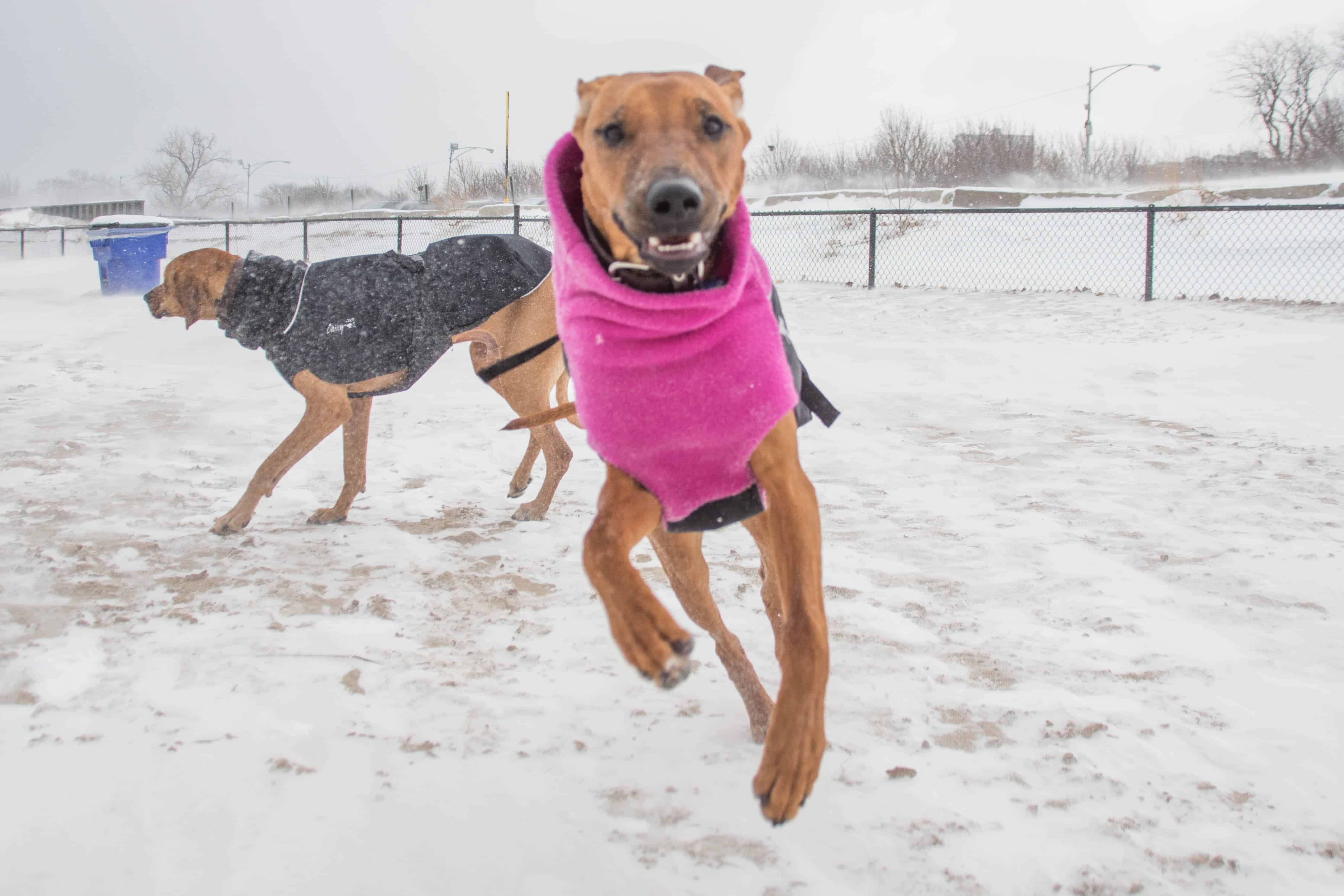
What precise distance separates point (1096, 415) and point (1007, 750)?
4240 millimetres

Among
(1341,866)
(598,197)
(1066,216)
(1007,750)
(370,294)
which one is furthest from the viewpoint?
(1066,216)

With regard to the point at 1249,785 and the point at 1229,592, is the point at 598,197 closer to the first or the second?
the point at 1249,785

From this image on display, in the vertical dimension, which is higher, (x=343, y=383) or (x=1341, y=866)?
(x=343, y=383)

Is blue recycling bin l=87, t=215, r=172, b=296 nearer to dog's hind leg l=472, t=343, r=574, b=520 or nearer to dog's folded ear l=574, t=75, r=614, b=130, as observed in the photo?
dog's hind leg l=472, t=343, r=574, b=520

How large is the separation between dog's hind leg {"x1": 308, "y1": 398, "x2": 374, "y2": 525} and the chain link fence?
771 centimetres

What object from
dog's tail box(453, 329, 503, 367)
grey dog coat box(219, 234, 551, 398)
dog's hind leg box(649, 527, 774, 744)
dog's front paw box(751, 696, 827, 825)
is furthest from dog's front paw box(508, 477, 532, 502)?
dog's front paw box(751, 696, 827, 825)

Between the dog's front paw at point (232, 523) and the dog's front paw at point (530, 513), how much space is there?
1171 millimetres

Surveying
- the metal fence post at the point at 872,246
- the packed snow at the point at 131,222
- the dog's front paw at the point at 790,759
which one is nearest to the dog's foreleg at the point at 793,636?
the dog's front paw at the point at 790,759

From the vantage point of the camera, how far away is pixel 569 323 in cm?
199

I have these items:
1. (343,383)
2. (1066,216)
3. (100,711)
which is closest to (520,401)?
(343,383)

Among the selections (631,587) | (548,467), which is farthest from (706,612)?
(548,467)

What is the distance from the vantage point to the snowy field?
5.93ft

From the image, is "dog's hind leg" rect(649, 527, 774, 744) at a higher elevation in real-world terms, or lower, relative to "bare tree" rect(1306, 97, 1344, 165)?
lower

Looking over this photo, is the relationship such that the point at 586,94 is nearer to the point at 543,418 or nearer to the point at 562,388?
the point at 543,418
